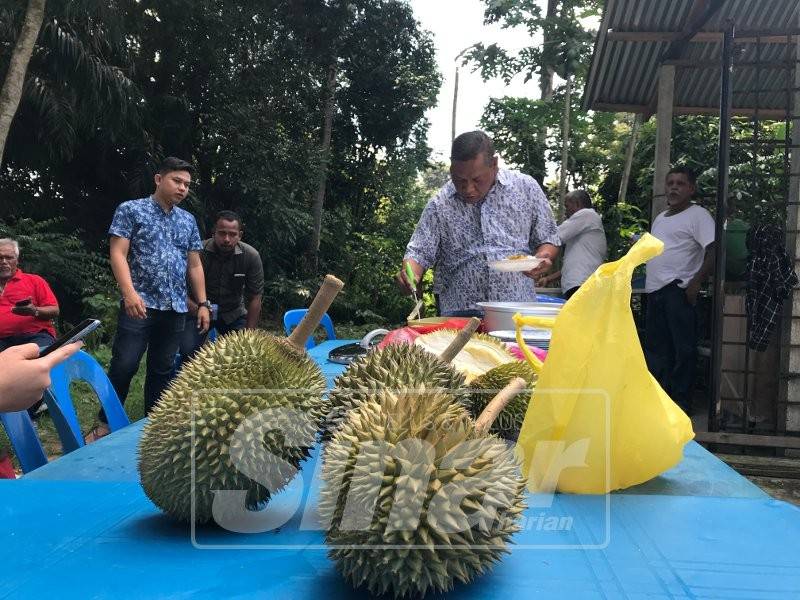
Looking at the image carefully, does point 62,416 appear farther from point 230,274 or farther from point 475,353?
point 230,274

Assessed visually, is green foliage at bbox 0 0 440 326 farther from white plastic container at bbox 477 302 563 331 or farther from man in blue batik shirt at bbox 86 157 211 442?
white plastic container at bbox 477 302 563 331

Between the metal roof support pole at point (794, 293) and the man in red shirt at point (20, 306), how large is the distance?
5.31m

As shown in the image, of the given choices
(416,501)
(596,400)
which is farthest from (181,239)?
(416,501)

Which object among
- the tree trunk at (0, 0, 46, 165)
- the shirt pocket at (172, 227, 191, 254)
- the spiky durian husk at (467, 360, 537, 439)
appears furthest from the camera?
the tree trunk at (0, 0, 46, 165)

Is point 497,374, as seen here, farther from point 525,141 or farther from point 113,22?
point 525,141

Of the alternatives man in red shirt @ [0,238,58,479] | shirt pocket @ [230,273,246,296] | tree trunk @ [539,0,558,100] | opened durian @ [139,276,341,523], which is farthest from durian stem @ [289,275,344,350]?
tree trunk @ [539,0,558,100]

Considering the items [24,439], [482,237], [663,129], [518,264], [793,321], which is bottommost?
[24,439]

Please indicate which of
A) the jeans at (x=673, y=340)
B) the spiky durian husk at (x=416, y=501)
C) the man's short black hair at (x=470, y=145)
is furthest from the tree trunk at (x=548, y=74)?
the spiky durian husk at (x=416, y=501)

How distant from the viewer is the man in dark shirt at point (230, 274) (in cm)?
560

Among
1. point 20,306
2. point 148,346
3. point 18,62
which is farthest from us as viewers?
point 18,62

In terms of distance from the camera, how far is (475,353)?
5.27ft

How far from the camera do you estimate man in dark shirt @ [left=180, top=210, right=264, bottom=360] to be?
560cm

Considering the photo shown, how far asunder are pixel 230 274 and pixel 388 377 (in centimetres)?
490

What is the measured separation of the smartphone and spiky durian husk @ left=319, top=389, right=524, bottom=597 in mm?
536
